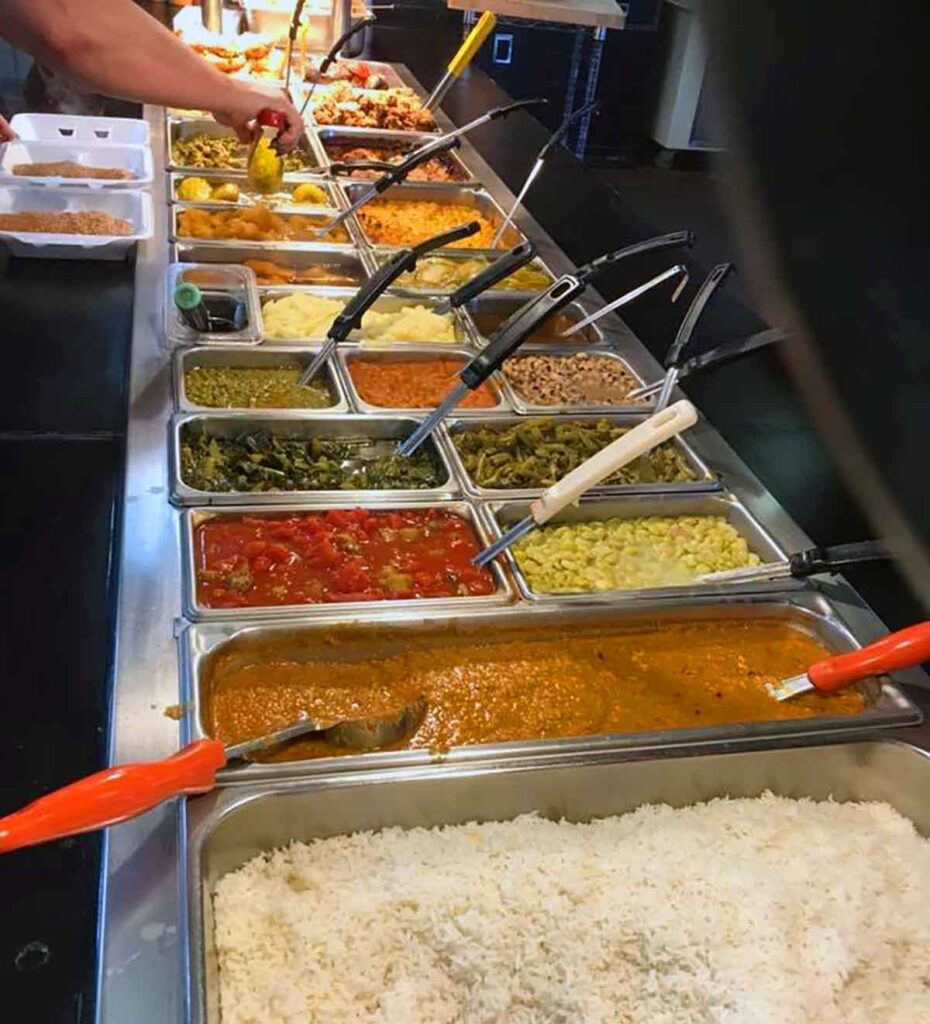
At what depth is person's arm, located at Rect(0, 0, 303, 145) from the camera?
84.9 inches

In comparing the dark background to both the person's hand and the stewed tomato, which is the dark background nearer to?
the stewed tomato

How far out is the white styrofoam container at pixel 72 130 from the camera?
298 centimetres

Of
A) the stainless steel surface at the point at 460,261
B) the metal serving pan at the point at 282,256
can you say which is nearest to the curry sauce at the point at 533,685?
the stainless steel surface at the point at 460,261

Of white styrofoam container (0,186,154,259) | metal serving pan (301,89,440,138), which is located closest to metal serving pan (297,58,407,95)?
metal serving pan (301,89,440,138)

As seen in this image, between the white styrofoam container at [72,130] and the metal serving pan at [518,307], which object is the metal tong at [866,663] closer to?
the metal serving pan at [518,307]

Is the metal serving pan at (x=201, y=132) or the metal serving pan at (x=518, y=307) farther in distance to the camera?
the metal serving pan at (x=201, y=132)

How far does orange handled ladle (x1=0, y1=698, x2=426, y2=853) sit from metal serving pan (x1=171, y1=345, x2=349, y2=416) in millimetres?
807

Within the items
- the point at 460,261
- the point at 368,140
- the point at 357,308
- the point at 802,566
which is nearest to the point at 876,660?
the point at 802,566

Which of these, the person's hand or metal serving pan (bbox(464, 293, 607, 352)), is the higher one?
the person's hand

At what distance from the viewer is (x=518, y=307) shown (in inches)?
99.0

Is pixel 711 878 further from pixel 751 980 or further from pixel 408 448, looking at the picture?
pixel 408 448

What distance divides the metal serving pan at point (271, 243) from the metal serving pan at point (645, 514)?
1181 millimetres

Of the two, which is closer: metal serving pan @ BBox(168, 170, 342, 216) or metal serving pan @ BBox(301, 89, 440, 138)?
metal serving pan @ BBox(168, 170, 342, 216)

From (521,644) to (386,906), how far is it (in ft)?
1.60
